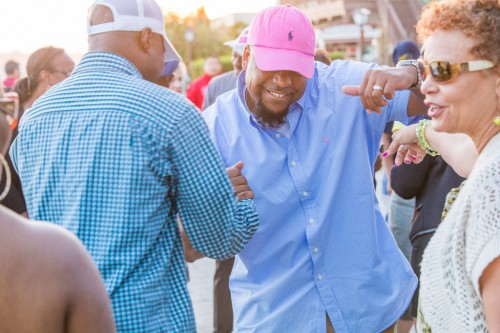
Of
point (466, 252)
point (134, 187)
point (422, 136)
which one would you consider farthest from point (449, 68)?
point (134, 187)

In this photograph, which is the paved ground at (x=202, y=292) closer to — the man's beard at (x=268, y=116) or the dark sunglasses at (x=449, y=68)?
the man's beard at (x=268, y=116)

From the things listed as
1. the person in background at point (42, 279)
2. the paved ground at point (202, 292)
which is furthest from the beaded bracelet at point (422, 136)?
the paved ground at point (202, 292)

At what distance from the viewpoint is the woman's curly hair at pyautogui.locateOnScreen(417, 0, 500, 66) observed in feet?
7.38

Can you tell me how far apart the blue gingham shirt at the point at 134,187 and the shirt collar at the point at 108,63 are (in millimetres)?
39

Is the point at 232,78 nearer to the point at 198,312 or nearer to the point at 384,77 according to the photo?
the point at 198,312

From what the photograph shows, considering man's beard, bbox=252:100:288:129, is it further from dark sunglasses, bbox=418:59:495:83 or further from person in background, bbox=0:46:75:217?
person in background, bbox=0:46:75:217

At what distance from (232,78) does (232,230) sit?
183 inches

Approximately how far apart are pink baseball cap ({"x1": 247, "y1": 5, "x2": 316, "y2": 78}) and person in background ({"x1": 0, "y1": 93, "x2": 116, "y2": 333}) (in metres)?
1.64

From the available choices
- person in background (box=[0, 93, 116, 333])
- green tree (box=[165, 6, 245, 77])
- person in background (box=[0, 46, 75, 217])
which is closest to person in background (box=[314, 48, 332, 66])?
person in background (box=[0, 46, 75, 217])

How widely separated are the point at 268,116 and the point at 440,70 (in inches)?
47.5

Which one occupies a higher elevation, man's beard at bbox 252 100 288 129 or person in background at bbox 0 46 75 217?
man's beard at bbox 252 100 288 129

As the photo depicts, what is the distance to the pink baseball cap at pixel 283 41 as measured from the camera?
3.41 m

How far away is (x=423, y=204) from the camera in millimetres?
4906

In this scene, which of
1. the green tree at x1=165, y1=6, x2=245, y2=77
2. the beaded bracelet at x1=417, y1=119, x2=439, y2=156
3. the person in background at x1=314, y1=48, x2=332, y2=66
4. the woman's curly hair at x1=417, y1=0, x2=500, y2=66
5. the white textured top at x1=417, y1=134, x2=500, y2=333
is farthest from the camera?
the green tree at x1=165, y1=6, x2=245, y2=77
